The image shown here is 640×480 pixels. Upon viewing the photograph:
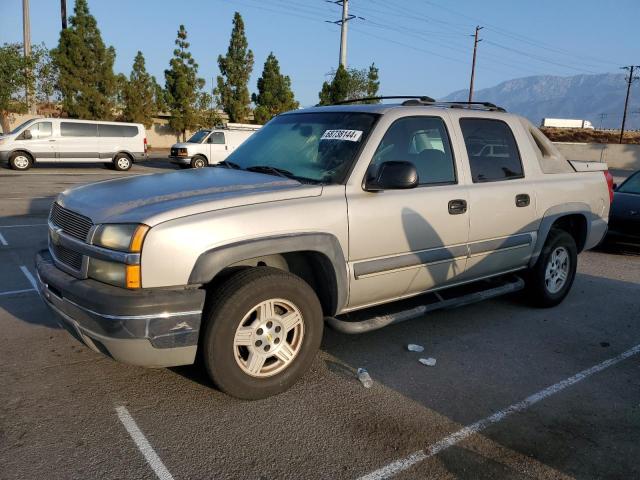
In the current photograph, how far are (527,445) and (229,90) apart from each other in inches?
1542

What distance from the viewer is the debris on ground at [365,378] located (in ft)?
11.4

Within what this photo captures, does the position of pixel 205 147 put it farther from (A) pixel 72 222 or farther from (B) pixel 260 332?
(B) pixel 260 332

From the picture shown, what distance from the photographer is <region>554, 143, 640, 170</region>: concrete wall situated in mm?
40344

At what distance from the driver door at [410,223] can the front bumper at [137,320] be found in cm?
118

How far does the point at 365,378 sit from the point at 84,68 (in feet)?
116

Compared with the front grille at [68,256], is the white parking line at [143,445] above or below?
below

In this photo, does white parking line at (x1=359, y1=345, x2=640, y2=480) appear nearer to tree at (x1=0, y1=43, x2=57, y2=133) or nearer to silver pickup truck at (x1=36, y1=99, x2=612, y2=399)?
silver pickup truck at (x1=36, y1=99, x2=612, y2=399)

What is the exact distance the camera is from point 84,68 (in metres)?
33.1

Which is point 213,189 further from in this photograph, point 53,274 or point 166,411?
point 166,411

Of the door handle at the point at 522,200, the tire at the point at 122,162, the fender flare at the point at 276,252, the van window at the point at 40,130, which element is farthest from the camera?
the tire at the point at 122,162

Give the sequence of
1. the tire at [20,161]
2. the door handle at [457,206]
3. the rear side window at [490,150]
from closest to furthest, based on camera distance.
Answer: the door handle at [457,206], the rear side window at [490,150], the tire at [20,161]

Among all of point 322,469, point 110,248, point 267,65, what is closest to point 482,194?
point 322,469

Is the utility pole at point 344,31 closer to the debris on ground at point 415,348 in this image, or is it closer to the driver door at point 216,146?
the driver door at point 216,146

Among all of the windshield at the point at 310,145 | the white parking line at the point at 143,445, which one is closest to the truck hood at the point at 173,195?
the windshield at the point at 310,145
